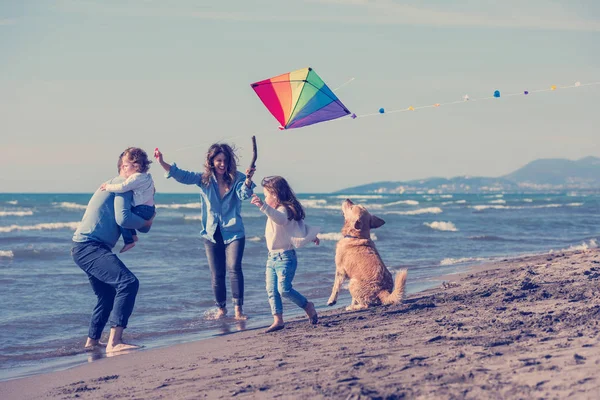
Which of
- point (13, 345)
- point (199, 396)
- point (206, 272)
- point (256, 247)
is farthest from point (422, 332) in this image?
point (256, 247)

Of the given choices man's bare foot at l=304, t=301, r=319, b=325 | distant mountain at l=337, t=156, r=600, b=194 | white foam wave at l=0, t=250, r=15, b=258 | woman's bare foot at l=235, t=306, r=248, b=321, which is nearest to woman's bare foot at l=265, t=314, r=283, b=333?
man's bare foot at l=304, t=301, r=319, b=325

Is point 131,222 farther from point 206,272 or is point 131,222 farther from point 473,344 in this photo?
point 206,272

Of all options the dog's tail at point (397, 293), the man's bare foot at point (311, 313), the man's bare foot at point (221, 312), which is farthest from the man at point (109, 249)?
the dog's tail at point (397, 293)

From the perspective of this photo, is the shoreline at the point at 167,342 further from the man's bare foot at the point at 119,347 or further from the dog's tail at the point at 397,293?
the dog's tail at the point at 397,293

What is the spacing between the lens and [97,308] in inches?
227

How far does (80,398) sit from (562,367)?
267 centimetres

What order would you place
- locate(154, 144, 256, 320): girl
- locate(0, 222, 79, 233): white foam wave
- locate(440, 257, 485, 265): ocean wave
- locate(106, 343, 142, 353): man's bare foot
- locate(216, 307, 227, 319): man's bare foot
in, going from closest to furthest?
1. locate(106, 343, 142, 353): man's bare foot
2. locate(154, 144, 256, 320): girl
3. locate(216, 307, 227, 319): man's bare foot
4. locate(440, 257, 485, 265): ocean wave
5. locate(0, 222, 79, 233): white foam wave

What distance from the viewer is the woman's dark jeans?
673 cm

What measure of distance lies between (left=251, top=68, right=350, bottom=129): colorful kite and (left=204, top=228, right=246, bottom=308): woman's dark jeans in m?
1.23

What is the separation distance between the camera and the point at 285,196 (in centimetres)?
592

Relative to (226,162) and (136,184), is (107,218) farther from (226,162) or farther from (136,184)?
(226,162)

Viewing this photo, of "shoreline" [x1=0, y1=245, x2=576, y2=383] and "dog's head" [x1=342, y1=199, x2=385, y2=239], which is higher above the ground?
"dog's head" [x1=342, y1=199, x2=385, y2=239]

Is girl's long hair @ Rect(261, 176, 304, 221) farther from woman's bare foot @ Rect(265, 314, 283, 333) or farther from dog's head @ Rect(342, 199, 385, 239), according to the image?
dog's head @ Rect(342, 199, 385, 239)

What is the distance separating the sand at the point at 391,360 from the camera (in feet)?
11.5
